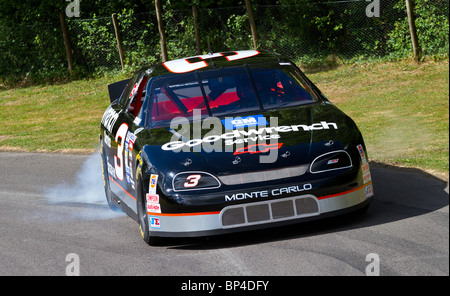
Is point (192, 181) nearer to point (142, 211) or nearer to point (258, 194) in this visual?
point (258, 194)

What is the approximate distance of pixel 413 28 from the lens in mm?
15930

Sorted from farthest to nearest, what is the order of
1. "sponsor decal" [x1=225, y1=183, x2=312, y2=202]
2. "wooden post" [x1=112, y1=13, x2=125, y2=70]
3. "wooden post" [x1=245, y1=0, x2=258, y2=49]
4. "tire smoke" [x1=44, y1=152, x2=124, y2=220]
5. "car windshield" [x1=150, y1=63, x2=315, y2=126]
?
"wooden post" [x1=112, y1=13, x2=125, y2=70]
"wooden post" [x1=245, y1=0, x2=258, y2=49]
"tire smoke" [x1=44, y1=152, x2=124, y2=220]
"car windshield" [x1=150, y1=63, x2=315, y2=126]
"sponsor decal" [x1=225, y1=183, x2=312, y2=202]

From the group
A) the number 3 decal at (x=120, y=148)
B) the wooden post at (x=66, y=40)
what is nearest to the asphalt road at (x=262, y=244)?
the number 3 decal at (x=120, y=148)

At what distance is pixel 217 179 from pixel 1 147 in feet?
29.7

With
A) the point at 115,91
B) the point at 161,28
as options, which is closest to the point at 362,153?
the point at 115,91

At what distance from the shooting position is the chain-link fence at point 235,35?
17141 millimetres

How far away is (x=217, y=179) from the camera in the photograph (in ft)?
19.5

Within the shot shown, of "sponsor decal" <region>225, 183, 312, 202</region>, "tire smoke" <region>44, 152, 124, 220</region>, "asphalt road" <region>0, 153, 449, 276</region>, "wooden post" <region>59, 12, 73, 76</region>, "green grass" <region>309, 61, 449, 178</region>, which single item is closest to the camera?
"asphalt road" <region>0, 153, 449, 276</region>

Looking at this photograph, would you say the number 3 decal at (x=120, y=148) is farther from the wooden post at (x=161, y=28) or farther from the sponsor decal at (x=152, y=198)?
the wooden post at (x=161, y=28)

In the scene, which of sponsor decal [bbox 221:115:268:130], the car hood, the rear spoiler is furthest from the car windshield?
the rear spoiler

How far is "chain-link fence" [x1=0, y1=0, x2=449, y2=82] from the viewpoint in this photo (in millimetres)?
17141

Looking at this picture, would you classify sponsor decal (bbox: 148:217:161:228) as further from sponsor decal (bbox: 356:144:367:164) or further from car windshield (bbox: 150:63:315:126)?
sponsor decal (bbox: 356:144:367:164)

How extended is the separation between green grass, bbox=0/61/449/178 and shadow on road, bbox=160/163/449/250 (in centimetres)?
59

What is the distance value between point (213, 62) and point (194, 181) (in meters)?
2.19
